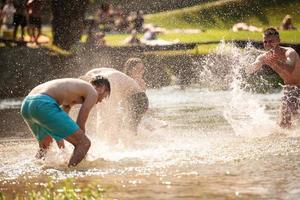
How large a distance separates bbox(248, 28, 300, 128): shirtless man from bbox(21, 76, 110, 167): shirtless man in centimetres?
373

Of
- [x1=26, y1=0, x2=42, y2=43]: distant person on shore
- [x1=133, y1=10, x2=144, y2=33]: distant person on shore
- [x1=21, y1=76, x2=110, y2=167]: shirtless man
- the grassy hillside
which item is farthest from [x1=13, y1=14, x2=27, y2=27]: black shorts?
[x1=21, y1=76, x2=110, y2=167]: shirtless man

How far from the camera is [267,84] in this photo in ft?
72.5

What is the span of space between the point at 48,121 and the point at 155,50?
710 inches

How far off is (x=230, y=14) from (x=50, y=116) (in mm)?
28204

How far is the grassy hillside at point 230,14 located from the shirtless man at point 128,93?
77.2 ft

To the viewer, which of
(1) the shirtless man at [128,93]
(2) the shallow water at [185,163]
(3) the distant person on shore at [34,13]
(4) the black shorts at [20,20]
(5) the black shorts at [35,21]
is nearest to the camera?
(2) the shallow water at [185,163]

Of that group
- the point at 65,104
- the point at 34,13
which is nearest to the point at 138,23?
the point at 34,13

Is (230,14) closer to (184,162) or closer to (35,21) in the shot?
(35,21)

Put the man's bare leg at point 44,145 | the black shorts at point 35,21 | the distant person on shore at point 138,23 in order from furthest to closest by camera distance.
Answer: the distant person on shore at point 138,23, the black shorts at point 35,21, the man's bare leg at point 44,145

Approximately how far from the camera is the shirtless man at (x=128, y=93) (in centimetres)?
1148

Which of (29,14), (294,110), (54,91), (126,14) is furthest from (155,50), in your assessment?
(54,91)

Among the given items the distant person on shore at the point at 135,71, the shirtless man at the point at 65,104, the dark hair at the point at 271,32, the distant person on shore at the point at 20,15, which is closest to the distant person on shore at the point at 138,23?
the distant person on shore at the point at 20,15

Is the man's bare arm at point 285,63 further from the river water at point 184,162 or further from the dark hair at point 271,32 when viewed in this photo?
the river water at point 184,162

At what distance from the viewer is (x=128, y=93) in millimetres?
11656
